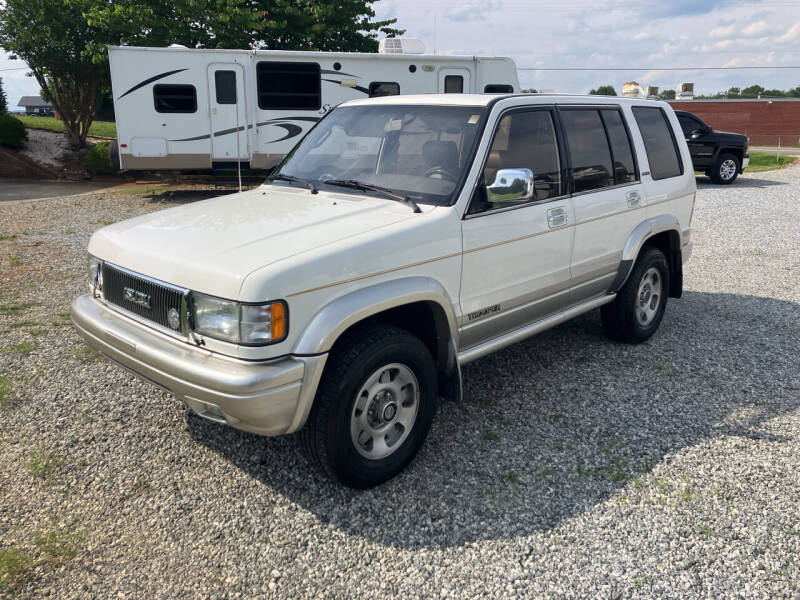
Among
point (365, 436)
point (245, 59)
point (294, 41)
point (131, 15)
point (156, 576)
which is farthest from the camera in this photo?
point (294, 41)

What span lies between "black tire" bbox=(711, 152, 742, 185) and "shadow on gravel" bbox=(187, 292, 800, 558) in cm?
1220

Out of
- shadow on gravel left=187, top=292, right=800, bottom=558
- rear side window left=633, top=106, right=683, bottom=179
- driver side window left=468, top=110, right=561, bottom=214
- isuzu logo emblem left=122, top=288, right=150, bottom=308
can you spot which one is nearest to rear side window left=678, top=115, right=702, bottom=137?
shadow on gravel left=187, top=292, right=800, bottom=558

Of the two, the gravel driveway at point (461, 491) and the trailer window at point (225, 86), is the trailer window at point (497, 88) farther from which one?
the gravel driveway at point (461, 491)

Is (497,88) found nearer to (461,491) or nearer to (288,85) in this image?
(288,85)

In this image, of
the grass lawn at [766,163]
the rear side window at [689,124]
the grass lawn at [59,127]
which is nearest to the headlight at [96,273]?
the rear side window at [689,124]

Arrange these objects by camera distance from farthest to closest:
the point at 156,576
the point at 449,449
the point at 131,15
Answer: the point at 131,15 → the point at 449,449 → the point at 156,576

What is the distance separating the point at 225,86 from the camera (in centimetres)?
1345

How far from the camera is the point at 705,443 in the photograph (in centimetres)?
389

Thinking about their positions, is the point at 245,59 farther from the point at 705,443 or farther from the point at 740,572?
the point at 740,572

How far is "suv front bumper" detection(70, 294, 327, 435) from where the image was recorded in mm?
2795

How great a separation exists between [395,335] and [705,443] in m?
2.09

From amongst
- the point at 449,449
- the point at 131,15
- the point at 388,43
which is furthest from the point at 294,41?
the point at 449,449

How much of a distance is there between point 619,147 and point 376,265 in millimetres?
2698

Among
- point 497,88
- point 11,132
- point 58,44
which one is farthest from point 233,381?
point 58,44
